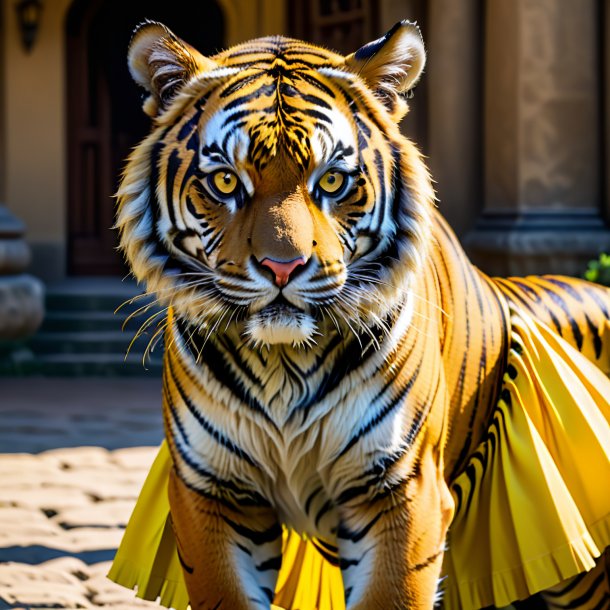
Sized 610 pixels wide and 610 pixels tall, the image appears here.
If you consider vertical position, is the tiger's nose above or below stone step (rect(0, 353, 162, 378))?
above

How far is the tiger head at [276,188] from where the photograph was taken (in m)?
2.30

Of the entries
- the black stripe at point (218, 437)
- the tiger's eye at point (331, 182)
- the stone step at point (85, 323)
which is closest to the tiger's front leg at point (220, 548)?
the black stripe at point (218, 437)

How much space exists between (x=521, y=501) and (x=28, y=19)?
990 centimetres

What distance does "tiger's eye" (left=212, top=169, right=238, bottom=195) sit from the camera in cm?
236

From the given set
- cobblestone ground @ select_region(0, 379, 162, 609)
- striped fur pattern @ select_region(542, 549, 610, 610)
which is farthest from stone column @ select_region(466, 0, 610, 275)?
striped fur pattern @ select_region(542, 549, 610, 610)

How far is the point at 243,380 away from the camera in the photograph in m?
2.52

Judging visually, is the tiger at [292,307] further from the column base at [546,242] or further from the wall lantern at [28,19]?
the wall lantern at [28,19]

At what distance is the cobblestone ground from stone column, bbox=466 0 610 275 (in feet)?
8.96

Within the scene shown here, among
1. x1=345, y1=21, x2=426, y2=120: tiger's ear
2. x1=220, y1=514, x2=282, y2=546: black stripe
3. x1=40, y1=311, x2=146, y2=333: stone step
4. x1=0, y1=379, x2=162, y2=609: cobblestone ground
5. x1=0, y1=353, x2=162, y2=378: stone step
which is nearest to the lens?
x1=345, y1=21, x2=426, y2=120: tiger's ear

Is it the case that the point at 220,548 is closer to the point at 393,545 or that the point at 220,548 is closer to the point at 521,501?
the point at 393,545

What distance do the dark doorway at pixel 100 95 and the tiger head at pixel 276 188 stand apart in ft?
33.1

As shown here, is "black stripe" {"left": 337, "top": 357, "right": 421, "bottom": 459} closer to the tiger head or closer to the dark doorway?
the tiger head

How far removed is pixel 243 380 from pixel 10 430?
200 inches

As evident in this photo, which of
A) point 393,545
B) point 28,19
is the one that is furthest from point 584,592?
point 28,19
